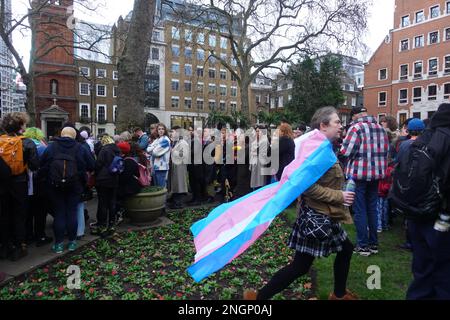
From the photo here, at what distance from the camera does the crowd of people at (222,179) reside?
9.81 ft

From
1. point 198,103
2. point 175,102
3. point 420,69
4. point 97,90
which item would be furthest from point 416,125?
point 97,90

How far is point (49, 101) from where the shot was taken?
46.6 m

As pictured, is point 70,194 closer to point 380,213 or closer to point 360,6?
point 380,213

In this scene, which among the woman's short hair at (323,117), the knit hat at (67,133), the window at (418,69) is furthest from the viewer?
the window at (418,69)

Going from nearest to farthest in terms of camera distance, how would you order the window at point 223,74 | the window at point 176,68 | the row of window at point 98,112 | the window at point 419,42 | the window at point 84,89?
1. the window at point 419,42
2. the row of window at point 98,112
3. the window at point 84,89
4. the window at point 176,68
5. the window at point 223,74

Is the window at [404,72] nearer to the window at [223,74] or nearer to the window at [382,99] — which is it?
the window at [382,99]

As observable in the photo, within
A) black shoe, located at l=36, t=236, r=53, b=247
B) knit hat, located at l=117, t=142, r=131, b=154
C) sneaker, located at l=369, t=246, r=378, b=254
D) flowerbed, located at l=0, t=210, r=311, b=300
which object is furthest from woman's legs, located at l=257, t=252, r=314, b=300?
knit hat, located at l=117, t=142, r=131, b=154

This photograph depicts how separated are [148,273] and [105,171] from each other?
215cm

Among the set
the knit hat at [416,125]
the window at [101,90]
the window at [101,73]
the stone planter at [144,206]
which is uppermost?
the window at [101,73]

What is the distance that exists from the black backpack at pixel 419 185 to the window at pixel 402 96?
5216 cm

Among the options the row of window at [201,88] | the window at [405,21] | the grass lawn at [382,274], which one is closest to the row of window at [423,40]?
the window at [405,21]

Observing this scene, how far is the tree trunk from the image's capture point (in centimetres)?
812

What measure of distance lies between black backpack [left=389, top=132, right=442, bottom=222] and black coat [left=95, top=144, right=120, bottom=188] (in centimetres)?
457

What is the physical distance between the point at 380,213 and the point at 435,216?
4.09 metres
